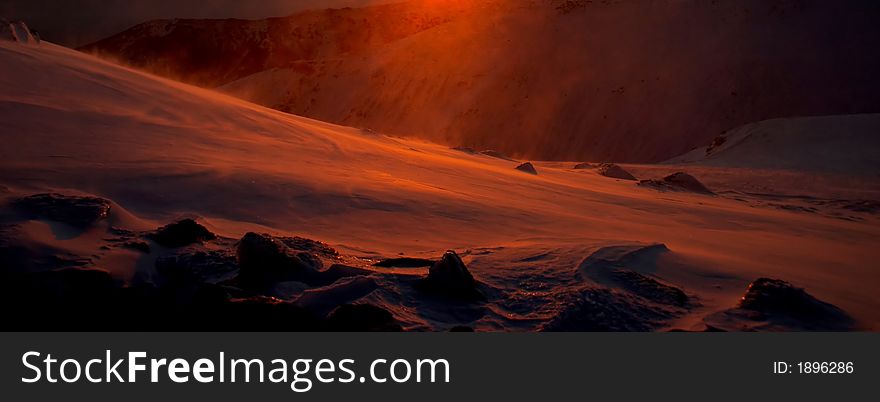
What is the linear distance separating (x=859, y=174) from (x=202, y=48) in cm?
8126

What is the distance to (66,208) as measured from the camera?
3.32 metres

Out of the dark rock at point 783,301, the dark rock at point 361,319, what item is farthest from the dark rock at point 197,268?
the dark rock at point 783,301

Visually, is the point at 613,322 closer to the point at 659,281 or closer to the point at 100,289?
the point at 659,281

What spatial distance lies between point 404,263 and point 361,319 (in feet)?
2.65

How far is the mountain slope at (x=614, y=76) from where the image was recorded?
74.1 feet

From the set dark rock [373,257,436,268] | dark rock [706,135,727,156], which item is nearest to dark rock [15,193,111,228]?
dark rock [373,257,436,268]

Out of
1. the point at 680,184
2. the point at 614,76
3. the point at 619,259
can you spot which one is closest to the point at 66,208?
the point at 619,259

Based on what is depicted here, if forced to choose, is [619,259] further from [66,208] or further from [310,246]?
[66,208]

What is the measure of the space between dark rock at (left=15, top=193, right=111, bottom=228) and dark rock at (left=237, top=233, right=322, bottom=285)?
0.88 m

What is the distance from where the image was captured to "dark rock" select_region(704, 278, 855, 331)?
2754mm

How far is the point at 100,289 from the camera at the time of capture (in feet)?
9.10

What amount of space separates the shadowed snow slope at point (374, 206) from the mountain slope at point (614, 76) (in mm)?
16991

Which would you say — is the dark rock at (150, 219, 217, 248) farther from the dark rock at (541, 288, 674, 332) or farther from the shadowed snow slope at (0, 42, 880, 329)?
the dark rock at (541, 288, 674, 332)

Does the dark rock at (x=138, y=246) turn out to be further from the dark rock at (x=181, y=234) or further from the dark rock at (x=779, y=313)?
the dark rock at (x=779, y=313)
